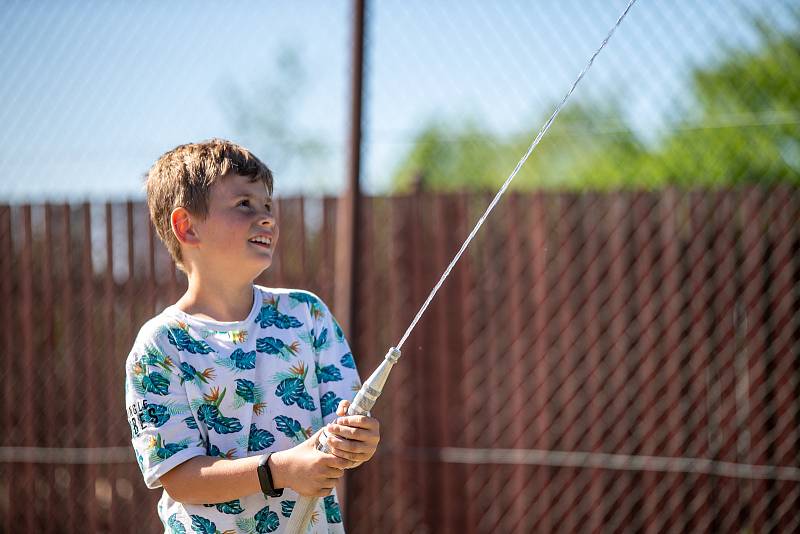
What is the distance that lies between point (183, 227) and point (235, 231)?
0.48 ft

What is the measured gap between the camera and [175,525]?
186 cm

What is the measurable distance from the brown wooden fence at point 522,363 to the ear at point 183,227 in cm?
224

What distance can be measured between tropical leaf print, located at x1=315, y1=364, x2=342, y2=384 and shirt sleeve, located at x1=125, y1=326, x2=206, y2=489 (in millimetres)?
305

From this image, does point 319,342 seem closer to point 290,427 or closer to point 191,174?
point 290,427

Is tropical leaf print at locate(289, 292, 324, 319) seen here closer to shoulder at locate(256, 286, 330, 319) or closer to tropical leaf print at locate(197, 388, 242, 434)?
shoulder at locate(256, 286, 330, 319)

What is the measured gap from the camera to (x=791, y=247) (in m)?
3.89

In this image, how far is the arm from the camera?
166cm

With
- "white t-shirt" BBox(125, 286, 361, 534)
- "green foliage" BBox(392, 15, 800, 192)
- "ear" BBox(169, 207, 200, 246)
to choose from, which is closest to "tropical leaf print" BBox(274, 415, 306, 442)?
"white t-shirt" BBox(125, 286, 361, 534)

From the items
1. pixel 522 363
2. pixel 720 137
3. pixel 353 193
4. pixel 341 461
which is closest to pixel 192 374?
pixel 341 461

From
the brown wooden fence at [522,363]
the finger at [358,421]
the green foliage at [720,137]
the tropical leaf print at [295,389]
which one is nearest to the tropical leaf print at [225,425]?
the tropical leaf print at [295,389]

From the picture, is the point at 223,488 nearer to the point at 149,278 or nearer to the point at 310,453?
the point at 310,453

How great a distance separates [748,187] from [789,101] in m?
1.18

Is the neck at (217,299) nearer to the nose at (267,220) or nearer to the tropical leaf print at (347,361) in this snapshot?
the nose at (267,220)

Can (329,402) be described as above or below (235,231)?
below
